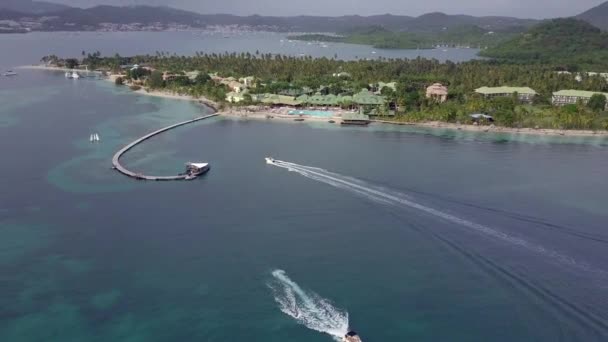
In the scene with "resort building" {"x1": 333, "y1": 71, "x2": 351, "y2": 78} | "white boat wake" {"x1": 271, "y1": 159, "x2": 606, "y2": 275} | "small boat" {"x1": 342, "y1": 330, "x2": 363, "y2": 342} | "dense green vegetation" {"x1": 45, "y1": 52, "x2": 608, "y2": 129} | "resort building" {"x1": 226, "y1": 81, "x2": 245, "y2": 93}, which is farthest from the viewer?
"resort building" {"x1": 333, "y1": 71, "x2": 351, "y2": 78}

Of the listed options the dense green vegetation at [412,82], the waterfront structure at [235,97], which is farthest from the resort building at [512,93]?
the waterfront structure at [235,97]

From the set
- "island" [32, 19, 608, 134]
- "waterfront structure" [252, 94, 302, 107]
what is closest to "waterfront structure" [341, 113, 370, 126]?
"island" [32, 19, 608, 134]

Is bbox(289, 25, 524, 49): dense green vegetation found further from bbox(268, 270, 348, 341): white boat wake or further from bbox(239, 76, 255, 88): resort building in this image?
bbox(268, 270, 348, 341): white boat wake

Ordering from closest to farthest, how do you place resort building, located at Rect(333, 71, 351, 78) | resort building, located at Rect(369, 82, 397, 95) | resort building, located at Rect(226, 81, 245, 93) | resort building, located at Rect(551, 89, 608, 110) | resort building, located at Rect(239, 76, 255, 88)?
resort building, located at Rect(551, 89, 608, 110) → resort building, located at Rect(369, 82, 397, 95) → resort building, located at Rect(226, 81, 245, 93) → resort building, located at Rect(239, 76, 255, 88) → resort building, located at Rect(333, 71, 351, 78)

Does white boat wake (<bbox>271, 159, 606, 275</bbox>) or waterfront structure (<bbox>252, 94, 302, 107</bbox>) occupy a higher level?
waterfront structure (<bbox>252, 94, 302, 107</bbox>)

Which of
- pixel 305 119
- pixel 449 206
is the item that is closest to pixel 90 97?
pixel 305 119

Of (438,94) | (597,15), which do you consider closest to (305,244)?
(438,94)
